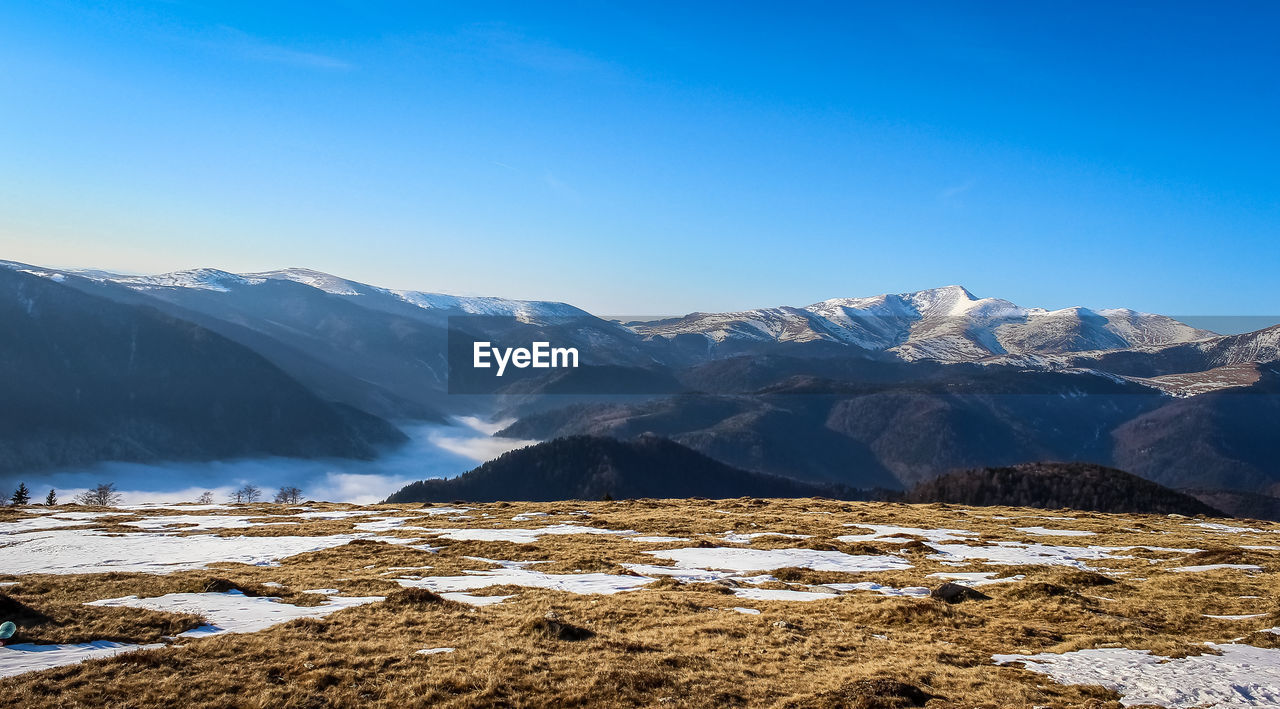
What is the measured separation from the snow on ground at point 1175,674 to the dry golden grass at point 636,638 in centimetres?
96

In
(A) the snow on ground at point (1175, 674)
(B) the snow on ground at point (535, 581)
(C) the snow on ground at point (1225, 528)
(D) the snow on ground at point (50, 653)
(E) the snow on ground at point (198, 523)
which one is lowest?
(E) the snow on ground at point (198, 523)

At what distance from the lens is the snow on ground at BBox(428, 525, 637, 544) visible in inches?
2534

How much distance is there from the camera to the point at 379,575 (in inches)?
1740

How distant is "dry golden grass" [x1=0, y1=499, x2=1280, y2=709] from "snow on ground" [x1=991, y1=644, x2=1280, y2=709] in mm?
959

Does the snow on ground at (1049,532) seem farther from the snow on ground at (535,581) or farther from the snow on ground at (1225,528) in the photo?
the snow on ground at (535,581)

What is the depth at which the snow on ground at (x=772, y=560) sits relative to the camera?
49.5 metres

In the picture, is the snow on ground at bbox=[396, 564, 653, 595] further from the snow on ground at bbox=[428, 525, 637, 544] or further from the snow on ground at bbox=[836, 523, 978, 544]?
the snow on ground at bbox=[836, 523, 978, 544]

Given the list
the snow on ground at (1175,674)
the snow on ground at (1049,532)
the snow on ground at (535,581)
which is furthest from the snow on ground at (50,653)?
the snow on ground at (1049,532)

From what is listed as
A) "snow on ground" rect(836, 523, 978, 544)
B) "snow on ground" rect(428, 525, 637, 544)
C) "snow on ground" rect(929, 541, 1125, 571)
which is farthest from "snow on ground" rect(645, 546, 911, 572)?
"snow on ground" rect(428, 525, 637, 544)

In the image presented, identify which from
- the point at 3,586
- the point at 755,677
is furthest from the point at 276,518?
the point at 755,677

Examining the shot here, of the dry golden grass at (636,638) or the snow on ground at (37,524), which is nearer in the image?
the dry golden grass at (636,638)

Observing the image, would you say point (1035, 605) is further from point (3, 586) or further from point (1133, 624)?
point (3, 586)

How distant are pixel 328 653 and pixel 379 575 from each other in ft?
67.6

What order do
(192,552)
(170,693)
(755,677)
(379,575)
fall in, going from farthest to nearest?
1. (192,552)
2. (379,575)
3. (755,677)
4. (170,693)
